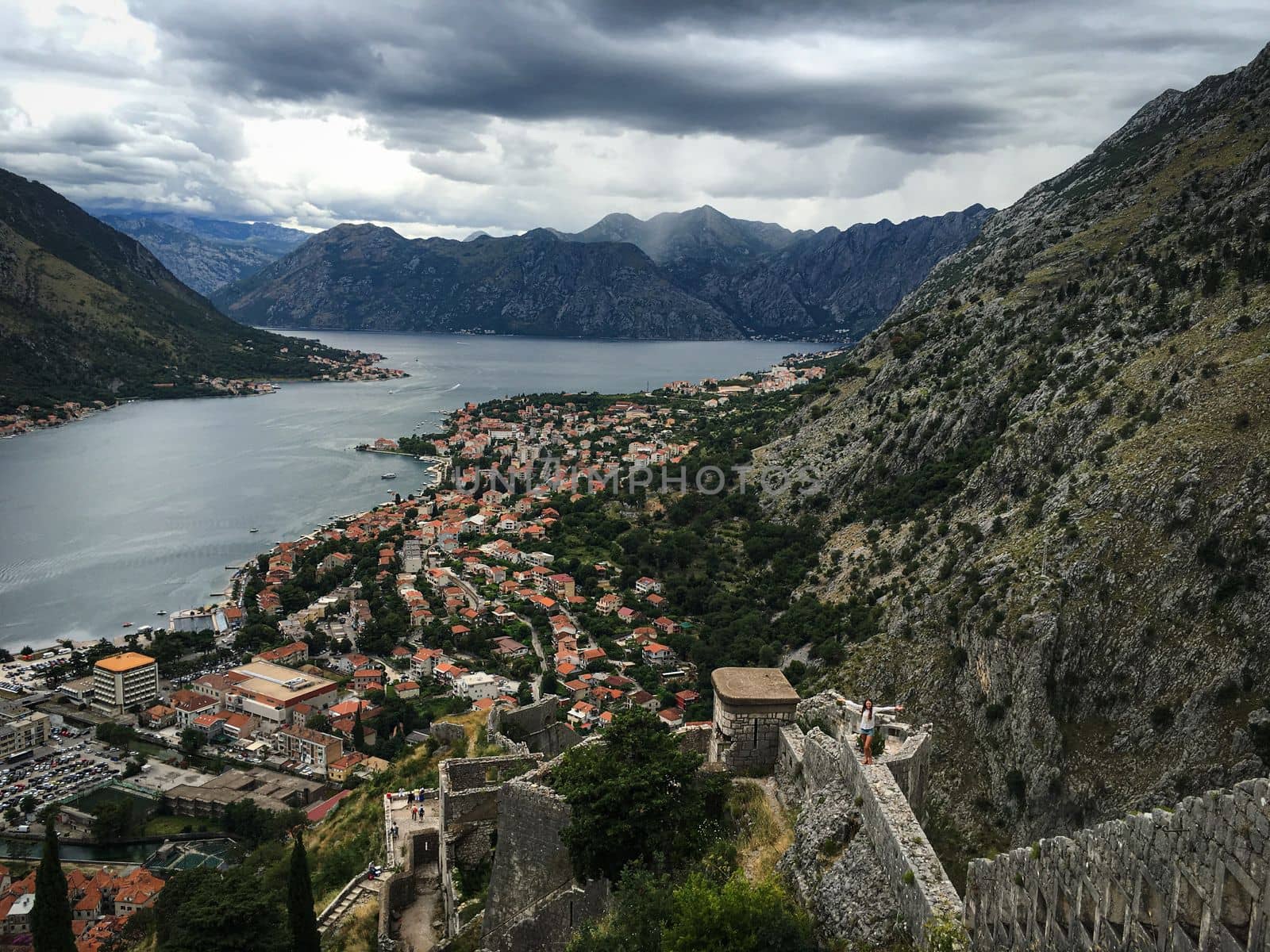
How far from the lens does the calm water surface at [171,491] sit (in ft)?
175

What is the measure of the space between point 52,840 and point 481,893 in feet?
32.8

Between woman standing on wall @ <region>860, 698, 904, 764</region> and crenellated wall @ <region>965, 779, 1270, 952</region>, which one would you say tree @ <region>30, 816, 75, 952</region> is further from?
crenellated wall @ <region>965, 779, 1270, 952</region>

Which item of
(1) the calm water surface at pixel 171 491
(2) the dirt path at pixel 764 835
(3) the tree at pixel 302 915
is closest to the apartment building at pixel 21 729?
(1) the calm water surface at pixel 171 491

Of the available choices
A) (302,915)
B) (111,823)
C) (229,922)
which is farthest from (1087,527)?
(111,823)

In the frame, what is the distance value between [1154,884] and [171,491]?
81.3m

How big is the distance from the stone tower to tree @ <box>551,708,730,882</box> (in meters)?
0.53

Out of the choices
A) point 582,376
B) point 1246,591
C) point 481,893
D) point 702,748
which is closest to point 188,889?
point 481,893

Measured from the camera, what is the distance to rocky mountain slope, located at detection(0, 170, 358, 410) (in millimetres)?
121688

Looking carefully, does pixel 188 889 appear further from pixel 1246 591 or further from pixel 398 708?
pixel 1246 591

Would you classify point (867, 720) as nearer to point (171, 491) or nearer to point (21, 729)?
point (21, 729)

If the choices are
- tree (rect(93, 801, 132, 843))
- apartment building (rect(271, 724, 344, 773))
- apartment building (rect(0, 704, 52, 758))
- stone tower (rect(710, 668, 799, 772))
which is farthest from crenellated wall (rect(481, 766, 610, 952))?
apartment building (rect(0, 704, 52, 758))

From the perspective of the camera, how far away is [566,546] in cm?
5688

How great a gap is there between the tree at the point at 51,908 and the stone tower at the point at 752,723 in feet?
44.3

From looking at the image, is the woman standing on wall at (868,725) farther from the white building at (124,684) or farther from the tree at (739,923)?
the white building at (124,684)
